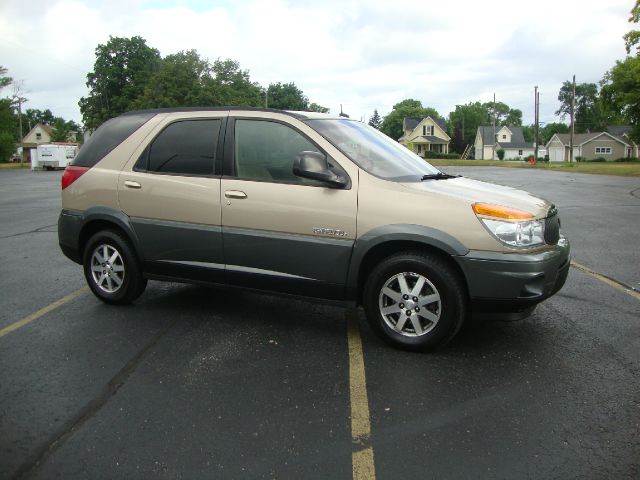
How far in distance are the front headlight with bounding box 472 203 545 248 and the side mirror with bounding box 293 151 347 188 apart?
1.03m

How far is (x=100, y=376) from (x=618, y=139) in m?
103

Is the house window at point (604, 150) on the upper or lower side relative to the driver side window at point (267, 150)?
upper

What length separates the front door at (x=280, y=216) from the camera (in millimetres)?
4262

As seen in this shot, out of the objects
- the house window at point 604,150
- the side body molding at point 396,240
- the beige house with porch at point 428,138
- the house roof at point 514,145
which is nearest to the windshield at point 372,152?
the side body molding at point 396,240

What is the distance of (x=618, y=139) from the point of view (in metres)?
91.4

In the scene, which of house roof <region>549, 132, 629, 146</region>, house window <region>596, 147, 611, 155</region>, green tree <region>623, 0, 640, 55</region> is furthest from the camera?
house window <region>596, 147, 611, 155</region>

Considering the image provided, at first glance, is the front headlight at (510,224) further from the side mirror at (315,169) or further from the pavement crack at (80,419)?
the pavement crack at (80,419)

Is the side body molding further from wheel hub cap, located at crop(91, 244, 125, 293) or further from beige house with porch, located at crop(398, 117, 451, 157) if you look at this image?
beige house with porch, located at crop(398, 117, 451, 157)

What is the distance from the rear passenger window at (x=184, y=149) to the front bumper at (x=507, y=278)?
2.35 meters

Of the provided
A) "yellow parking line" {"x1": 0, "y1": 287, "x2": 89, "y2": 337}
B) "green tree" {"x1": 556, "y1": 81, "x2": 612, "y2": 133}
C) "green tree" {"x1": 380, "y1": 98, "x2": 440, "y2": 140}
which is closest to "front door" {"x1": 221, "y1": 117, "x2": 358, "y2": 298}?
"yellow parking line" {"x1": 0, "y1": 287, "x2": 89, "y2": 337}

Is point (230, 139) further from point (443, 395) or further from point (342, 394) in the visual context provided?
point (443, 395)

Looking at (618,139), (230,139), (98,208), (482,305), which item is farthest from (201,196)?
(618,139)

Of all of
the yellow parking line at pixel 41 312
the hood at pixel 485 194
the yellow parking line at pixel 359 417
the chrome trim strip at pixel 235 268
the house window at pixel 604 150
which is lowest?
the yellow parking line at pixel 359 417

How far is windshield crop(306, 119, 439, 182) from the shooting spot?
446 cm
